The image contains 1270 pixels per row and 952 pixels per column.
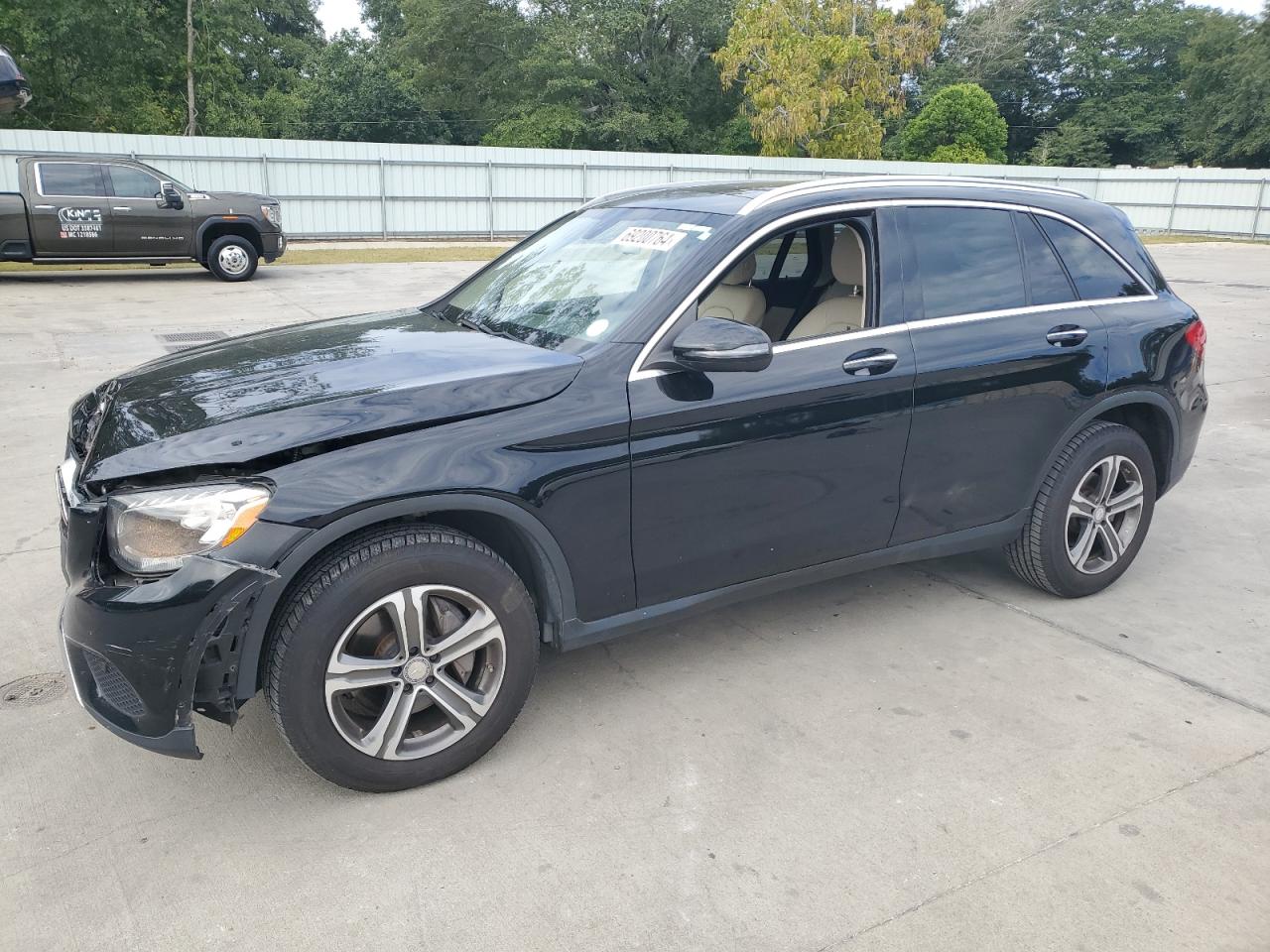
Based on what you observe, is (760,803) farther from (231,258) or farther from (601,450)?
(231,258)

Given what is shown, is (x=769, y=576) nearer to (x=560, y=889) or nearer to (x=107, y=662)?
(x=560, y=889)

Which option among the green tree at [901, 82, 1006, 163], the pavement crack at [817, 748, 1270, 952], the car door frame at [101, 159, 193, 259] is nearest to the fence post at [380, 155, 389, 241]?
the car door frame at [101, 159, 193, 259]

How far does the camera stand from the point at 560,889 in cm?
257

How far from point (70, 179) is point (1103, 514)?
14744 millimetres

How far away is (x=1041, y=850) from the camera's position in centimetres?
273

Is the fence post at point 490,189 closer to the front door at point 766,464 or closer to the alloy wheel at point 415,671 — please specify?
the front door at point 766,464

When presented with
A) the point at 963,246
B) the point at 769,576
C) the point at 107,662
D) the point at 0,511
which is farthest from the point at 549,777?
the point at 0,511

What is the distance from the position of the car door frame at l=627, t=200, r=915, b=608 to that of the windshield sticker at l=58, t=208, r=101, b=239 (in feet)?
45.6

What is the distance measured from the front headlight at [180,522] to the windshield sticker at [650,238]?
1623mm

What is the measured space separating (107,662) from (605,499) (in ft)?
4.66

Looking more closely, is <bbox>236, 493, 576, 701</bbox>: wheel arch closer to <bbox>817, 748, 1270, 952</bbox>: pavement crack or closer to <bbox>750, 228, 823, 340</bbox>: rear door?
<bbox>817, 748, 1270, 952</bbox>: pavement crack

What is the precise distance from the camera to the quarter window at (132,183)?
14.5 meters

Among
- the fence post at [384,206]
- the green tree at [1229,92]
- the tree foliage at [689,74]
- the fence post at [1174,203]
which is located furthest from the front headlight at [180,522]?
the green tree at [1229,92]

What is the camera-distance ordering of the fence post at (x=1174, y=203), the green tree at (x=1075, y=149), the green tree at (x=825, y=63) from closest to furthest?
the fence post at (x=1174, y=203) < the green tree at (x=825, y=63) < the green tree at (x=1075, y=149)
